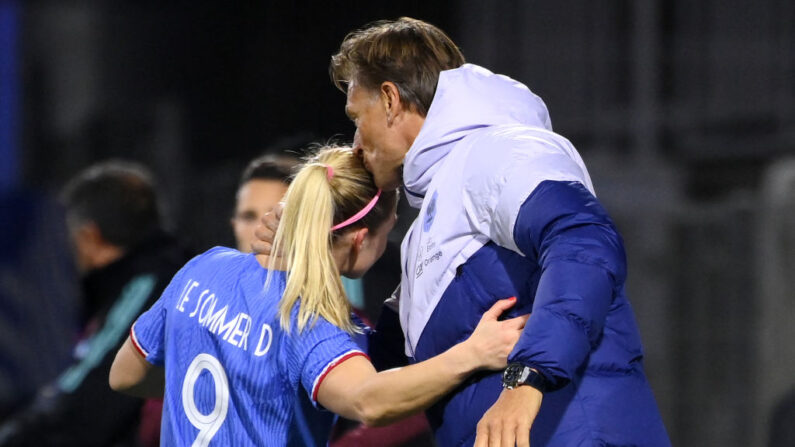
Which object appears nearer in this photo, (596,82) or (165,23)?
(596,82)

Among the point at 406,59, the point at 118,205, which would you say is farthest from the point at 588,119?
the point at 406,59

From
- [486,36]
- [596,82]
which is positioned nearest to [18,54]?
[486,36]

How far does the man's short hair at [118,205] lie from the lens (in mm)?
4004

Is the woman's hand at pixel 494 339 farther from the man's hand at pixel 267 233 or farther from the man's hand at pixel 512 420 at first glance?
the man's hand at pixel 267 233

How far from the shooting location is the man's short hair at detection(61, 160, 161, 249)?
4.00m

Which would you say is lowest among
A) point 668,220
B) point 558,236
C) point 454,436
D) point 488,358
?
point 668,220

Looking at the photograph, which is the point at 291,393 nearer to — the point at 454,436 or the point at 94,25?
the point at 454,436

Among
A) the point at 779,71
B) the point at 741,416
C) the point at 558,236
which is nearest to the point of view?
the point at 558,236

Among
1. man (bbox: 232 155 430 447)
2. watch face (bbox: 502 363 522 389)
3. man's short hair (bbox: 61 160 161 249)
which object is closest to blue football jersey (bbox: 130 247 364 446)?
watch face (bbox: 502 363 522 389)

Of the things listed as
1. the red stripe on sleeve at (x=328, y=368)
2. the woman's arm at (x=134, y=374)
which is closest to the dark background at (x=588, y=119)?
the woman's arm at (x=134, y=374)

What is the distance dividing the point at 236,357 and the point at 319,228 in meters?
0.27

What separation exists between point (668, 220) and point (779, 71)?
1153 millimetres

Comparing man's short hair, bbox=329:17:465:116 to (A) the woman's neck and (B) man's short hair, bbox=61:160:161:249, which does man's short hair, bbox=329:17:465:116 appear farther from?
(B) man's short hair, bbox=61:160:161:249

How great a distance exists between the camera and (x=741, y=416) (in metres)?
5.00
